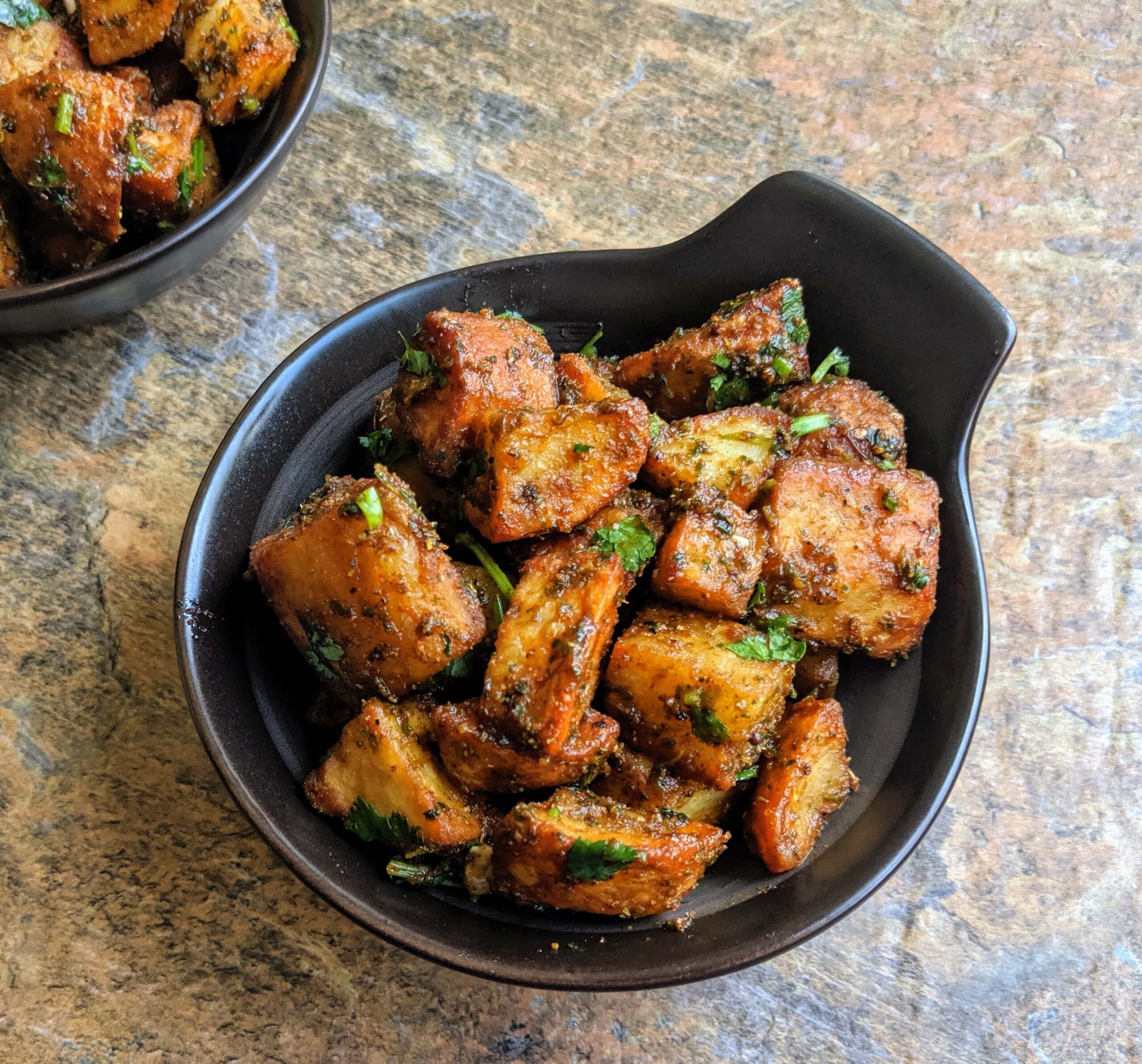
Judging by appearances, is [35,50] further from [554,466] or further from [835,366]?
[835,366]

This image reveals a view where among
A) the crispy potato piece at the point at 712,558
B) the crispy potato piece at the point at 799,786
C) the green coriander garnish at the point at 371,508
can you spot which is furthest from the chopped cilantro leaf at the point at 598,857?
the green coriander garnish at the point at 371,508

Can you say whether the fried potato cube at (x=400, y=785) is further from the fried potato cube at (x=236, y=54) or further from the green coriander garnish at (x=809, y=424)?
the fried potato cube at (x=236, y=54)

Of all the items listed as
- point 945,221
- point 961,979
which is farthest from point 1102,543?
point 961,979

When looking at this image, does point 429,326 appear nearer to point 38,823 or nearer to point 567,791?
point 567,791

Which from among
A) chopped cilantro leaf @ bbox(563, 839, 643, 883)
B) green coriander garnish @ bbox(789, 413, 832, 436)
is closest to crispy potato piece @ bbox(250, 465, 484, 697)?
chopped cilantro leaf @ bbox(563, 839, 643, 883)

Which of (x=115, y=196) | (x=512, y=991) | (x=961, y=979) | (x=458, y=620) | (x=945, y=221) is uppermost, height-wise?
(x=945, y=221)

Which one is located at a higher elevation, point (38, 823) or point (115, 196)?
point (115, 196)

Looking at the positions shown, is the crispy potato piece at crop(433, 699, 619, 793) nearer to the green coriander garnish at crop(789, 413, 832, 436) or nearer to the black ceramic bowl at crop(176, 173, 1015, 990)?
the black ceramic bowl at crop(176, 173, 1015, 990)

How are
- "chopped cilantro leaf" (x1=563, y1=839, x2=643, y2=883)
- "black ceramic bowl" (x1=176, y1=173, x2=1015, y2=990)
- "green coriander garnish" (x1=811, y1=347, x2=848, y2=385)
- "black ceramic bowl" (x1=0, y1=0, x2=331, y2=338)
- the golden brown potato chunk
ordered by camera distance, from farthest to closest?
"green coriander garnish" (x1=811, y1=347, x2=848, y2=385) → "black ceramic bowl" (x1=0, y1=0, x2=331, y2=338) → the golden brown potato chunk → "black ceramic bowl" (x1=176, y1=173, x2=1015, y2=990) → "chopped cilantro leaf" (x1=563, y1=839, x2=643, y2=883)
